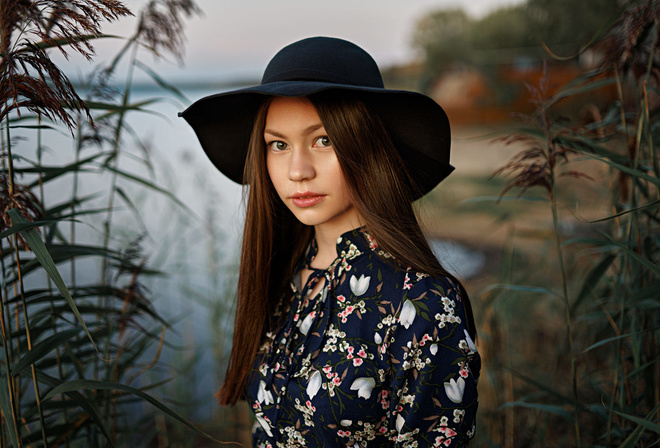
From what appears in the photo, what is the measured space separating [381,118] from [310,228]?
0.41 meters

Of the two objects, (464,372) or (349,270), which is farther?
(349,270)

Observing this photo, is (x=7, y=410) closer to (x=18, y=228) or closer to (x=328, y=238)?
(x=18, y=228)

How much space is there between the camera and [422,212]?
60.6 inches

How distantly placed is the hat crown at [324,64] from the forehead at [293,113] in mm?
51

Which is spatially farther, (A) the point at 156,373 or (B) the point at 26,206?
(A) the point at 156,373

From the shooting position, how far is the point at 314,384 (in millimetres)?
1199

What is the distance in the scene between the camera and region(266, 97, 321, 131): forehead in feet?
3.92

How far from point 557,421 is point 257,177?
2.03 metres

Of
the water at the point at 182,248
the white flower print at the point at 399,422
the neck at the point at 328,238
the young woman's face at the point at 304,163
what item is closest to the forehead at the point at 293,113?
the young woman's face at the point at 304,163

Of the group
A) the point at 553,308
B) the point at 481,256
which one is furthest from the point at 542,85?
the point at 481,256

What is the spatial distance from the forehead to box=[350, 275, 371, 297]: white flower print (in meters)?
0.37

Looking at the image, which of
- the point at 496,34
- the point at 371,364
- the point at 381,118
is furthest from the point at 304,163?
the point at 496,34

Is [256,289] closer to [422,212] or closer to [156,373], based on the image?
[422,212]

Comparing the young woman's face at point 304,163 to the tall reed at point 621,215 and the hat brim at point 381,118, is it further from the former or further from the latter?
the tall reed at point 621,215
